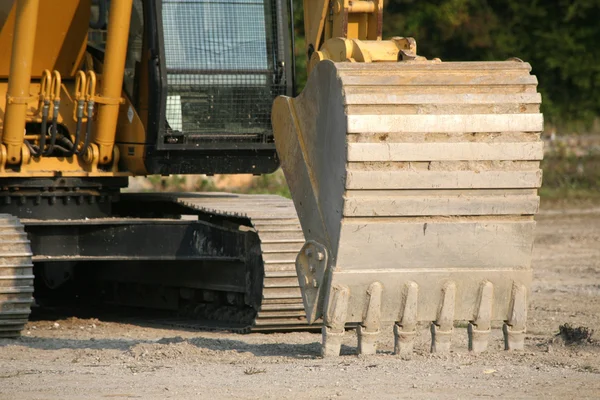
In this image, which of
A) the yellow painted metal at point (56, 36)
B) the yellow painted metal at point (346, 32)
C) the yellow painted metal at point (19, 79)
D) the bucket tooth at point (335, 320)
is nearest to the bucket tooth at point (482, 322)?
the bucket tooth at point (335, 320)

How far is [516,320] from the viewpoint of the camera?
6.69 meters

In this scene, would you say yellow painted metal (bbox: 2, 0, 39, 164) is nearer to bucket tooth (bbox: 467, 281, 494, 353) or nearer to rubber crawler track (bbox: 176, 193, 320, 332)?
rubber crawler track (bbox: 176, 193, 320, 332)

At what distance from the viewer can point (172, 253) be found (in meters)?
8.66

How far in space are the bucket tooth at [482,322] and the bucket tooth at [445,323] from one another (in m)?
0.12

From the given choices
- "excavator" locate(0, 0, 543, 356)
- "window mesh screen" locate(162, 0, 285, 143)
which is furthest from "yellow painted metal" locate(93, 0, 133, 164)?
"window mesh screen" locate(162, 0, 285, 143)

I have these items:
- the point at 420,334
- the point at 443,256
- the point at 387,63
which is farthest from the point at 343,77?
the point at 420,334

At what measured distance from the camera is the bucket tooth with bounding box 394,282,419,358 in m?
6.51

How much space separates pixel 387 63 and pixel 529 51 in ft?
64.3

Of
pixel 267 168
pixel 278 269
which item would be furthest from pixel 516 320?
pixel 267 168

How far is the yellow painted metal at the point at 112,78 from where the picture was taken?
27.4 feet

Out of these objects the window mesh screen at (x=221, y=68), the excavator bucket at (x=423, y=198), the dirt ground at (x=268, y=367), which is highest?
the window mesh screen at (x=221, y=68)

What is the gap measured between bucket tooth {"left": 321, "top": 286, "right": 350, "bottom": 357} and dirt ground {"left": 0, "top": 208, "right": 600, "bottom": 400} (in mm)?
70

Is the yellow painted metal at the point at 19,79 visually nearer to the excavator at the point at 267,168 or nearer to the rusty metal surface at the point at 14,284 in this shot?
the excavator at the point at 267,168

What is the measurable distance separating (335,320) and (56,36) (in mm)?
3412
